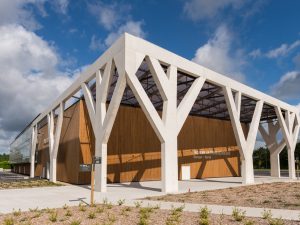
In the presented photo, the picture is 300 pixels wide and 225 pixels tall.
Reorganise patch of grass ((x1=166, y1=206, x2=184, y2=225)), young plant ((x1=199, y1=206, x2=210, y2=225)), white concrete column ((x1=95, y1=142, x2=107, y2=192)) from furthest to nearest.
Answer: white concrete column ((x1=95, y1=142, x2=107, y2=192)) < patch of grass ((x1=166, y1=206, x2=184, y2=225)) < young plant ((x1=199, y1=206, x2=210, y2=225))

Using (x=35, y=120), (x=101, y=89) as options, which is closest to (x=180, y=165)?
(x=101, y=89)

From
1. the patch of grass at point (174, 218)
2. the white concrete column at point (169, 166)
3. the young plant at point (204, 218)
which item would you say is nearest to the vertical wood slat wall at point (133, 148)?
the white concrete column at point (169, 166)

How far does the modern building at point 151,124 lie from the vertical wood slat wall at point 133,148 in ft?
0.27

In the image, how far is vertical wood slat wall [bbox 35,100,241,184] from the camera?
25359 millimetres

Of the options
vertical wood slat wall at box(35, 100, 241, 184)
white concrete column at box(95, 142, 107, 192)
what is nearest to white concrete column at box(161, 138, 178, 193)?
white concrete column at box(95, 142, 107, 192)

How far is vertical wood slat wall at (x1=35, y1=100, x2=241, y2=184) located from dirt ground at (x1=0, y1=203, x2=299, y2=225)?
14.4 m

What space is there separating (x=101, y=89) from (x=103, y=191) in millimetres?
5769

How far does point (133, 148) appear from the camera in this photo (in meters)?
27.1

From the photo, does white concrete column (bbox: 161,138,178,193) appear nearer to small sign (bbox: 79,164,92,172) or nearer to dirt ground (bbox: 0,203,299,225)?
small sign (bbox: 79,164,92,172)

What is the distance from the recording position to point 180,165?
30844 mm

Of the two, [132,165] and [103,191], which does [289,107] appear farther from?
[103,191]

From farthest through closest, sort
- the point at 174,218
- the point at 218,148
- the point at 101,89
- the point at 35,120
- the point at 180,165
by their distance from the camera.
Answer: the point at 35,120, the point at 218,148, the point at 180,165, the point at 101,89, the point at 174,218

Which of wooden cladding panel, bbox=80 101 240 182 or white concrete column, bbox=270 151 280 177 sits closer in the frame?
wooden cladding panel, bbox=80 101 240 182

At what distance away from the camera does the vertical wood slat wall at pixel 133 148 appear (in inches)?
998
